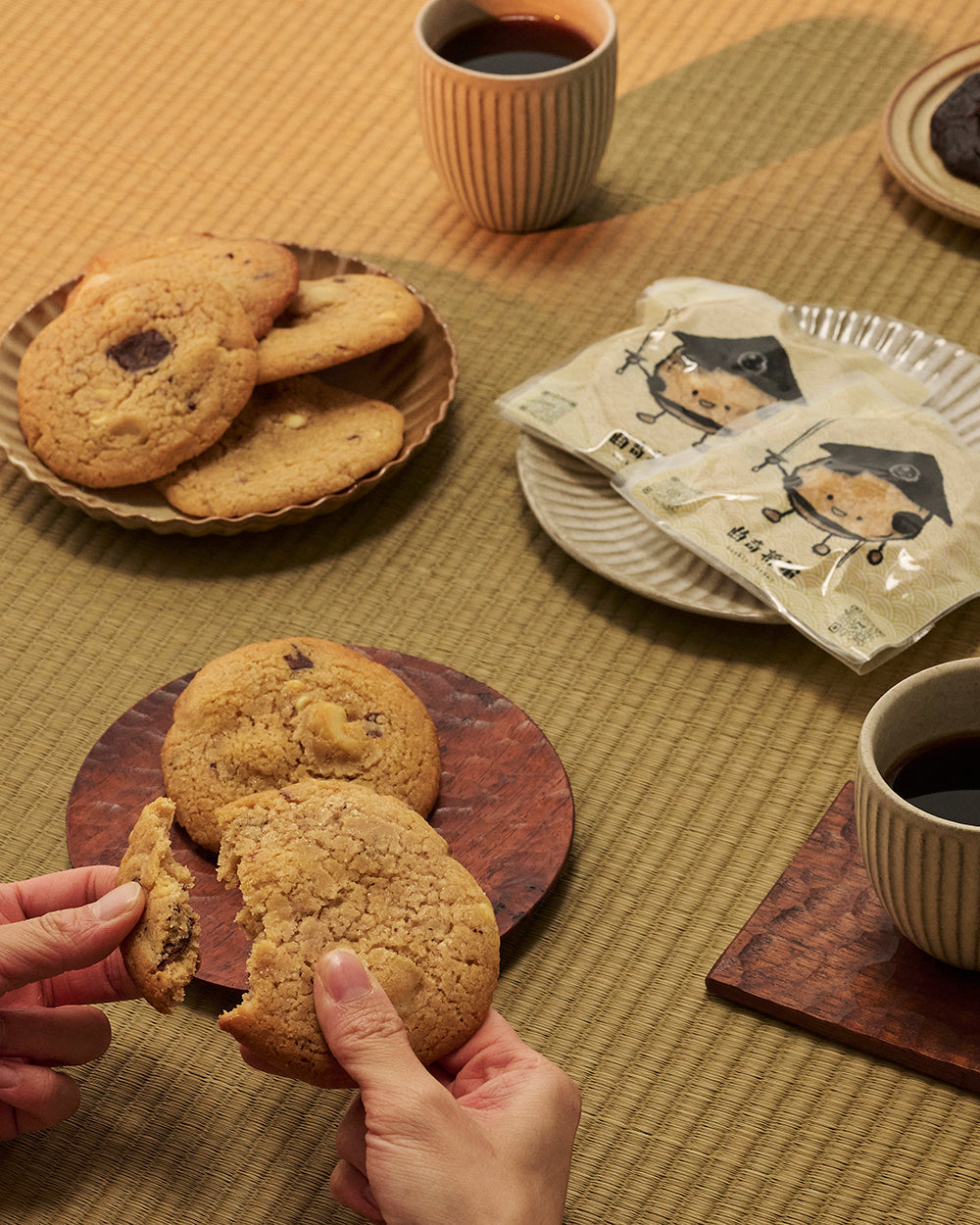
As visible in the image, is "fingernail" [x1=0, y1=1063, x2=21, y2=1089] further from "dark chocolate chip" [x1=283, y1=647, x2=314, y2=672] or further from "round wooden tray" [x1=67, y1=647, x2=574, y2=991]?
"dark chocolate chip" [x1=283, y1=647, x2=314, y2=672]

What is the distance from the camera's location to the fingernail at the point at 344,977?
655 mm

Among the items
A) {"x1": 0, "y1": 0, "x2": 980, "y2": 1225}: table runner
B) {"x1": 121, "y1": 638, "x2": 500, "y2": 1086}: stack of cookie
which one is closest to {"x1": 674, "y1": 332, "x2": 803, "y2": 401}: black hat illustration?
{"x1": 0, "y1": 0, "x2": 980, "y2": 1225}: table runner

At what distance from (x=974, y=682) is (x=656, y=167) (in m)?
0.88

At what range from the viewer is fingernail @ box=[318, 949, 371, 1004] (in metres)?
0.66

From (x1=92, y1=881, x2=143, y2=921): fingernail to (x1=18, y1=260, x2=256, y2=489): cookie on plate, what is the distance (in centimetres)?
46

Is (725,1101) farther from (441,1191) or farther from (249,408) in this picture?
(249,408)

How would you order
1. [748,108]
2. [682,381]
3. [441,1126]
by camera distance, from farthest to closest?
[748,108] → [682,381] → [441,1126]

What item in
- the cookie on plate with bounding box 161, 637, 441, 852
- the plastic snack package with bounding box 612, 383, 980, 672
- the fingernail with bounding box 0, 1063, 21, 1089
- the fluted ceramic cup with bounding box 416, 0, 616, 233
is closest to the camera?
the fingernail with bounding box 0, 1063, 21, 1089

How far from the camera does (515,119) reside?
4.16 ft

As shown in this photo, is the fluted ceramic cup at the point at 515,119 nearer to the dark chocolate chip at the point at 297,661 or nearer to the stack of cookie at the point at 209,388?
the stack of cookie at the point at 209,388

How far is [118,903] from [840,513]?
607mm

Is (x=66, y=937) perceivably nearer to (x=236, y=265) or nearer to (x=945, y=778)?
(x=945, y=778)

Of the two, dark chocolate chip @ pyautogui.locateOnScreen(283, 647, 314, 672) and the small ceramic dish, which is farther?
the small ceramic dish

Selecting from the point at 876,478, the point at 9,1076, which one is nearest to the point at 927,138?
the point at 876,478
